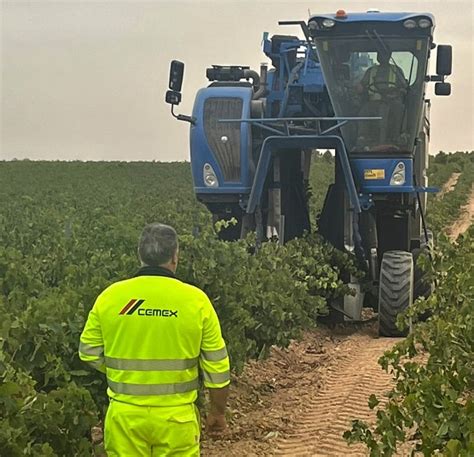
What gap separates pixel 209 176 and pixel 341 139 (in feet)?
5.69

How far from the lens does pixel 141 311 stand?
4.19 m

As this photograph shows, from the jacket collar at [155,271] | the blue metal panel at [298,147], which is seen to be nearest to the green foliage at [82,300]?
the blue metal panel at [298,147]

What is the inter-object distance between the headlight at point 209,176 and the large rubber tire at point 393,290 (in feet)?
6.94

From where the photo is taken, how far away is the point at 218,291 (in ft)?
25.2

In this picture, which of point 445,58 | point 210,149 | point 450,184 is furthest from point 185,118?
point 450,184

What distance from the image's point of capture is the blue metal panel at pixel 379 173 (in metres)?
10.2

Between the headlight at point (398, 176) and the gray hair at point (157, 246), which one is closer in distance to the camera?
the gray hair at point (157, 246)

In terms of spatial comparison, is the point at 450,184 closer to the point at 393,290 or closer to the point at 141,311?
the point at 393,290

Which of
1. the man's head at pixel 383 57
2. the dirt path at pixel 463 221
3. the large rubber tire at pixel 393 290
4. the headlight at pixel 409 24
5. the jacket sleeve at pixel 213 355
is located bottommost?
the dirt path at pixel 463 221

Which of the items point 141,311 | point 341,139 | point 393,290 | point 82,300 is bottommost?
point 393,290

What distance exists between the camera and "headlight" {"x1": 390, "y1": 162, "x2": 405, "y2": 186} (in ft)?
33.5

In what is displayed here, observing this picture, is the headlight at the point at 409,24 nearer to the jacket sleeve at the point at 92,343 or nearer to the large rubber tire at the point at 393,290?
the large rubber tire at the point at 393,290

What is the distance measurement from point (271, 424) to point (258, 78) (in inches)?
230

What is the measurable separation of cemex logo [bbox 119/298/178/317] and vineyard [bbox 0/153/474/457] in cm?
67
